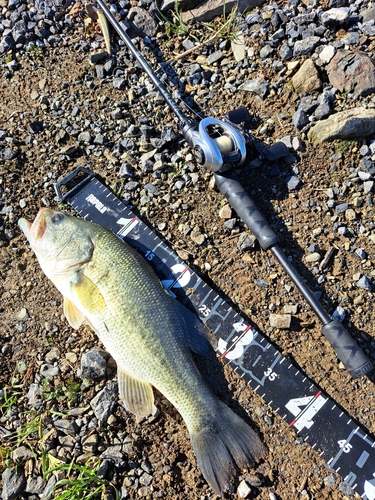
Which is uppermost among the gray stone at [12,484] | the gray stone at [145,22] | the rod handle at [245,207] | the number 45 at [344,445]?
the gray stone at [145,22]

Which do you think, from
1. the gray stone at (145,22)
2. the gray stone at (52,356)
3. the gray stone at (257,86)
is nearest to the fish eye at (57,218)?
the gray stone at (52,356)

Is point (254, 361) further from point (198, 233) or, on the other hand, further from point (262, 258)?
point (198, 233)

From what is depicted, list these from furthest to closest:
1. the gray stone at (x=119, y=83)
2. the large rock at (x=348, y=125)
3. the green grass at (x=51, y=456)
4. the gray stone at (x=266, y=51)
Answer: the gray stone at (x=119, y=83) < the gray stone at (x=266, y=51) < the large rock at (x=348, y=125) < the green grass at (x=51, y=456)

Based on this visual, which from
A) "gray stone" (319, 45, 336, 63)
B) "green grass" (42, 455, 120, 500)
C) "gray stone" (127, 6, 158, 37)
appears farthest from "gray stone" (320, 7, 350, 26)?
"green grass" (42, 455, 120, 500)

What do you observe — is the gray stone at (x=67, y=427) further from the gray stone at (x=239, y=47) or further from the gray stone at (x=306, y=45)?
the gray stone at (x=306, y=45)

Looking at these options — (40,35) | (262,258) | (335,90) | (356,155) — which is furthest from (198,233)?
(40,35)
